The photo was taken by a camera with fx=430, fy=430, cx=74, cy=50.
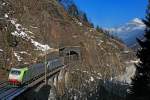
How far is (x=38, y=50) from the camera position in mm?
107000

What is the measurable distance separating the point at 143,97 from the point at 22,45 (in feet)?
249

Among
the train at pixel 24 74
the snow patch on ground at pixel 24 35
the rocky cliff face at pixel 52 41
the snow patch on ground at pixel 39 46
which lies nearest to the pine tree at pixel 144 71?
the train at pixel 24 74

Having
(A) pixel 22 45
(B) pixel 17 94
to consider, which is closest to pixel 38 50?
(A) pixel 22 45

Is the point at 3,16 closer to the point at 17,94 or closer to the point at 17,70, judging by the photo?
the point at 17,70

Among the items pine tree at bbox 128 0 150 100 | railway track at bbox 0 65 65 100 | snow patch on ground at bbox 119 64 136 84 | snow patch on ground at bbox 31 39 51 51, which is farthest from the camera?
snow patch on ground at bbox 119 64 136 84

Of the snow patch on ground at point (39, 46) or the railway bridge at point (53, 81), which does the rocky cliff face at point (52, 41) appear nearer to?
the snow patch on ground at point (39, 46)

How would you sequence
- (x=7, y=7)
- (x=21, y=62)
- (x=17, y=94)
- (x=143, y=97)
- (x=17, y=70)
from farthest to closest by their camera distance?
(x=7, y=7), (x=21, y=62), (x=17, y=70), (x=17, y=94), (x=143, y=97)

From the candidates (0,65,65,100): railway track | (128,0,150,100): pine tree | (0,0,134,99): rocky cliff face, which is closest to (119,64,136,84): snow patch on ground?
(0,0,134,99): rocky cliff face

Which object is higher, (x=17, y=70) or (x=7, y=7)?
(x=7, y=7)

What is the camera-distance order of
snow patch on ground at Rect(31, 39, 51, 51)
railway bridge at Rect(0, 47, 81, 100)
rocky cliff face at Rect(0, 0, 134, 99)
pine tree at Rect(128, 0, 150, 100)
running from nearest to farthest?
pine tree at Rect(128, 0, 150, 100)
railway bridge at Rect(0, 47, 81, 100)
rocky cliff face at Rect(0, 0, 134, 99)
snow patch on ground at Rect(31, 39, 51, 51)

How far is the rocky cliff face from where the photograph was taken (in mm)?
100938

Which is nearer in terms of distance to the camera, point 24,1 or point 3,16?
point 3,16

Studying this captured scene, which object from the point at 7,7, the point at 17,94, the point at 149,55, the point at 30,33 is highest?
the point at 7,7

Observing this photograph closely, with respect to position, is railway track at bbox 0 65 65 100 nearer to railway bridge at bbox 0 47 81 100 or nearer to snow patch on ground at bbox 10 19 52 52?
railway bridge at bbox 0 47 81 100
